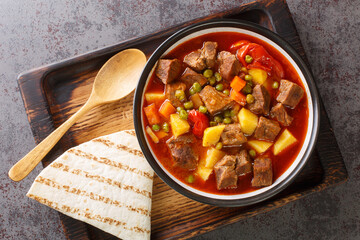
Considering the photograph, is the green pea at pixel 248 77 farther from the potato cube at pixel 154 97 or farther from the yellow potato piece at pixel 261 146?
the potato cube at pixel 154 97

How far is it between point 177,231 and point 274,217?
1471 millimetres

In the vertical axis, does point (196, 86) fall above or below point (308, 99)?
above

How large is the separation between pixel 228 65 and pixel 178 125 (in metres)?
0.89

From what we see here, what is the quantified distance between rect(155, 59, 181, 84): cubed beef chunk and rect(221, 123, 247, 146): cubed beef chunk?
85cm

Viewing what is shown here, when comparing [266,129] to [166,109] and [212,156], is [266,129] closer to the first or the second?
[212,156]

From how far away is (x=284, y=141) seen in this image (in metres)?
3.64

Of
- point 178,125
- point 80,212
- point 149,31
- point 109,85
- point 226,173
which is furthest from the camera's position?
point 149,31

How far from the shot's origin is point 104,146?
3861 millimetres

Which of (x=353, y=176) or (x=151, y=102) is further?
(x=353, y=176)

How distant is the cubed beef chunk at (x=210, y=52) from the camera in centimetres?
354

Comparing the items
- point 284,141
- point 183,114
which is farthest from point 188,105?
point 284,141

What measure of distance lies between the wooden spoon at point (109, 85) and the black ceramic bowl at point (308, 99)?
0.49 metres

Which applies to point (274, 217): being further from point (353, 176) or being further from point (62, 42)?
point (62, 42)

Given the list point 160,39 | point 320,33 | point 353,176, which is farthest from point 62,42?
point 353,176
